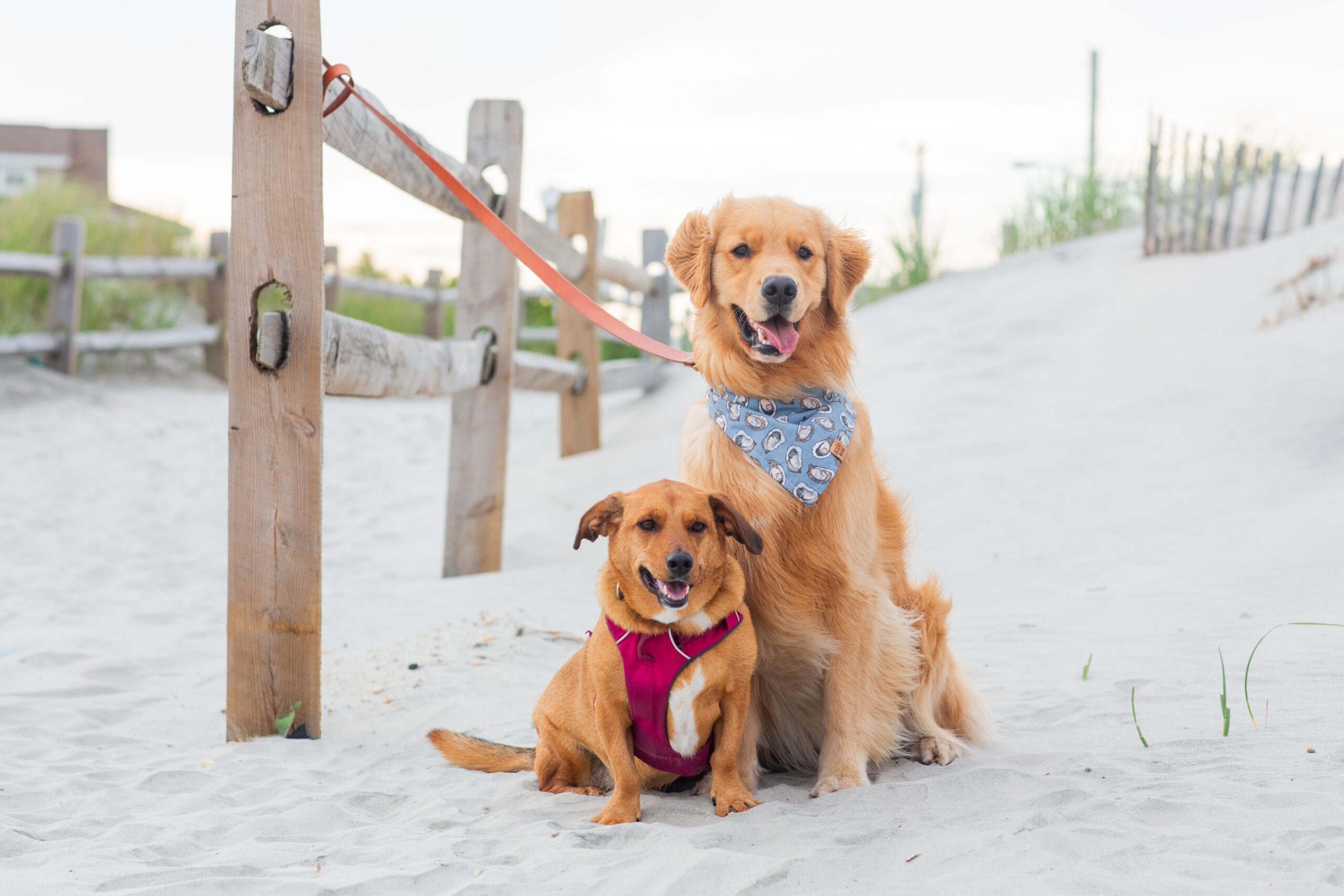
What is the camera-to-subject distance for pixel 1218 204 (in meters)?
11.3

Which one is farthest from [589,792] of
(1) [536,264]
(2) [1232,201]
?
(2) [1232,201]

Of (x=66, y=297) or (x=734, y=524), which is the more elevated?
(x=66, y=297)

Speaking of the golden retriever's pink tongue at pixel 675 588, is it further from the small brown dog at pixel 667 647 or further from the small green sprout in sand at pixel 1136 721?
the small green sprout in sand at pixel 1136 721

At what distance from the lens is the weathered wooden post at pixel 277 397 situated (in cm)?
307

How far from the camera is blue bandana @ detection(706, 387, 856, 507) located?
2.80 meters

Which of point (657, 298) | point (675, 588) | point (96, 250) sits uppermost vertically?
point (96, 250)

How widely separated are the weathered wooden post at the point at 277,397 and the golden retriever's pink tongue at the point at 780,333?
4.69 ft

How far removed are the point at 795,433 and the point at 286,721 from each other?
6.16 ft

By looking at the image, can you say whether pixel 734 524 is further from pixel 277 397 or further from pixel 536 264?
pixel 277 397

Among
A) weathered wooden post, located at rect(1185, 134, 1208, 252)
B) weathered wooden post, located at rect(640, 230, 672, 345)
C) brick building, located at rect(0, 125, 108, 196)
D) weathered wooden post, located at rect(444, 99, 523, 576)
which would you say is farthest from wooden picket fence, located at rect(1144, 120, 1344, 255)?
brick building, located at rect(0, 125, 108, 196)

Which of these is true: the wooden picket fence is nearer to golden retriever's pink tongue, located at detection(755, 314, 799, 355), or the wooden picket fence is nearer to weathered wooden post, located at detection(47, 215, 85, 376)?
golden retriever's pink tongue, located at detection(755, 314, 799, 355)

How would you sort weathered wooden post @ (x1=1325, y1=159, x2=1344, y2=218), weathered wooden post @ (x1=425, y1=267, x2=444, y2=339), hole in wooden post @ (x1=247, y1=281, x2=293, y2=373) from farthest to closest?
weathered wooden post @ (x1=425, y1=267, x2=444, y2=339) < weathered wooden post @ (x1=1325, y1=159, x2=1344, y2=218) < hole in wooden post @ (x1=247, y1=281, x2=293, y2=373)

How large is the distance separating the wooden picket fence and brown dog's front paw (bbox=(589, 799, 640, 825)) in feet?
34.0

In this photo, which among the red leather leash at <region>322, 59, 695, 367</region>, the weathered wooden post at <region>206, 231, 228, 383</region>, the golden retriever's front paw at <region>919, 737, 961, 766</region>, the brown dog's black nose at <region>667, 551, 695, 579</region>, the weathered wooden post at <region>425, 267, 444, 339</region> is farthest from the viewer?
the weathered wooden post at <region>425, 267, 444, 339</region>
